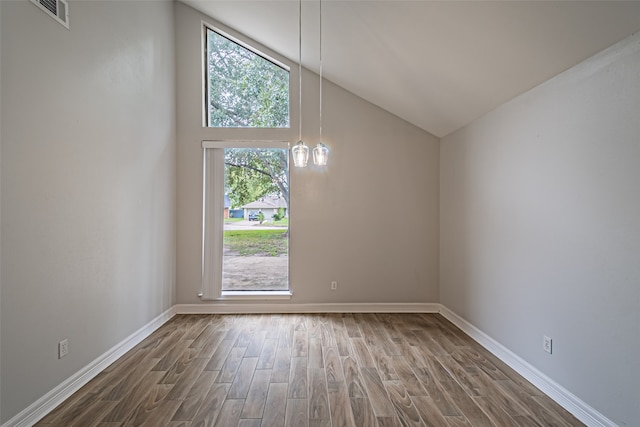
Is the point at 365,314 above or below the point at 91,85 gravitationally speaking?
below

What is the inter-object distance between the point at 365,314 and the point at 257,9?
388 centimetres

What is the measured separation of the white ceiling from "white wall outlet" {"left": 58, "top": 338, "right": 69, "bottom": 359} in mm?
3460

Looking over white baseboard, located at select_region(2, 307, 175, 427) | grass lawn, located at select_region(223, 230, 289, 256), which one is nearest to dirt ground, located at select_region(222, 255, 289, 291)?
grass lawn, located at select_region(223, 230, 289, 256)

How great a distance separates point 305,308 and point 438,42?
3.44m

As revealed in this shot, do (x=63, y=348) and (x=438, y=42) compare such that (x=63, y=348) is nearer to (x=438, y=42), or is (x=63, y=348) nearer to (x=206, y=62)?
(x=438, y=42)

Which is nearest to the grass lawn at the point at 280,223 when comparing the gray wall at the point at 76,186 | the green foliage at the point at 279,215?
the green foliage at the point at 279,215

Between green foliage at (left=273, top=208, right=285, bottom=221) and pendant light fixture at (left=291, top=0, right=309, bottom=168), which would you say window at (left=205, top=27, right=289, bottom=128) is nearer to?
pendant light fixture at (left=291, top=0, right=309, bottom=168)

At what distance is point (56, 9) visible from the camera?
2445 mm

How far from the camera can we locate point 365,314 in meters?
4.68

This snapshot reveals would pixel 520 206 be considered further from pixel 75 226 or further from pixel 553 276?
pixel 75 226

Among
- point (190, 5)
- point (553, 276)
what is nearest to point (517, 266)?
point (553, 276)

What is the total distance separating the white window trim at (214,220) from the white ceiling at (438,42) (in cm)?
137

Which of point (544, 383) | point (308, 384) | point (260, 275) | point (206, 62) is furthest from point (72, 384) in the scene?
point (206, 62)

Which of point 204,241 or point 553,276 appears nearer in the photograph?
point 553,276
